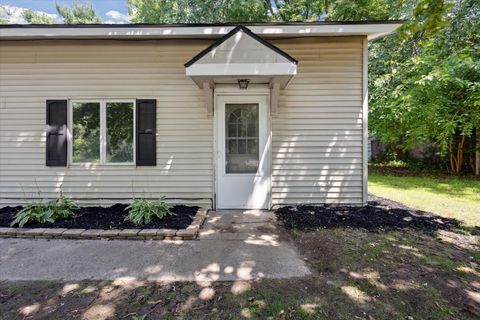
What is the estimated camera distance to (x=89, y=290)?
2330 millimetres

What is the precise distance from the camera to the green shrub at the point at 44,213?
12.7 ft

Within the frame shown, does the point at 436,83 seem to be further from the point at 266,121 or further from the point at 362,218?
the point at 266,121

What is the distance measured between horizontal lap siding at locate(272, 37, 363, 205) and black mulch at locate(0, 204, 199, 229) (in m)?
1.68

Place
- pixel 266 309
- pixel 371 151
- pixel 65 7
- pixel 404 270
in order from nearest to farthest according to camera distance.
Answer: pixel 266 309
pixel 404 270
pixel 371 151
pixel 65 7

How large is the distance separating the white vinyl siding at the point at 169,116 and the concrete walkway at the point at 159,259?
4.82 feet

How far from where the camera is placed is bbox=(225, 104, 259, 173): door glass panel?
15.9ft

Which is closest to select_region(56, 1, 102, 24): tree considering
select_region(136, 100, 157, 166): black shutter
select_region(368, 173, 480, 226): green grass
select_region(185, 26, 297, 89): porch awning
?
select_region(136, 100, 157, 166): black shutter

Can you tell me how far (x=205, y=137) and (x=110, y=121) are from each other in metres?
1.74

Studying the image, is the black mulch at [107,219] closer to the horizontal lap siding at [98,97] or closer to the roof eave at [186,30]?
the horizontal lap siding at [98,97]

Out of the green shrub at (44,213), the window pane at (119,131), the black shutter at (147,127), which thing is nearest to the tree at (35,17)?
the window pane at (119,131)

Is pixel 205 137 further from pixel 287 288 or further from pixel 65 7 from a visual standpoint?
pixel 65 7

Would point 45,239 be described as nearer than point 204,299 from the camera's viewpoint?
No

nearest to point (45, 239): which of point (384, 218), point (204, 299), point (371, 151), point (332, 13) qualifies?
point (204, 299)

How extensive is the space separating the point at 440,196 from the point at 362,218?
10.9ft
